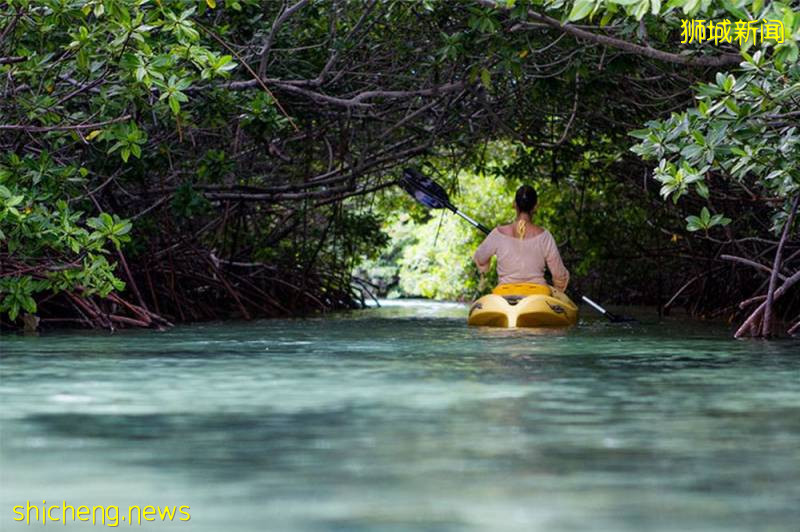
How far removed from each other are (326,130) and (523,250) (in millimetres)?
2996

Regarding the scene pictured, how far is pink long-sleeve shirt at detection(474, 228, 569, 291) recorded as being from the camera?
1139 centimetres

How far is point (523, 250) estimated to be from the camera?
37.3 ft

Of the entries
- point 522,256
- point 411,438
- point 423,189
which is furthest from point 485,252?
point 411,438

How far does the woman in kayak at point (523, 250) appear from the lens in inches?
448

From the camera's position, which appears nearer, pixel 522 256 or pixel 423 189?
pixel 522 256

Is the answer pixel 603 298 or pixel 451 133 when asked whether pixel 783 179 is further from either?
pixel 603 298

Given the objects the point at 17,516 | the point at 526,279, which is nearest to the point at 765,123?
the point at 526,279

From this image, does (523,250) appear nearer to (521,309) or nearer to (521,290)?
(521,290)

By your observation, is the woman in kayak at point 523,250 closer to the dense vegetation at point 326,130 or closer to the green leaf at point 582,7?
the dense vegetation at point 326,130

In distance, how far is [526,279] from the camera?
11.4 m

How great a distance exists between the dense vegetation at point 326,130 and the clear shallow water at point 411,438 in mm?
1348

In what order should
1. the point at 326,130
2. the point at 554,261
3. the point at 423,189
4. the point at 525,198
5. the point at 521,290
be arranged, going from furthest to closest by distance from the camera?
the point at 423,189
the point at 326,130
the point at 554,261
the point at 525,198
the point at 521,290

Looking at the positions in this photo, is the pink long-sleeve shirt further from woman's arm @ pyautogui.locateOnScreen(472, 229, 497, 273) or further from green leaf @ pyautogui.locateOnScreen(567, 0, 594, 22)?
green leaf @ pyautogui.locateOnScreen(567, 0, 594, 22)

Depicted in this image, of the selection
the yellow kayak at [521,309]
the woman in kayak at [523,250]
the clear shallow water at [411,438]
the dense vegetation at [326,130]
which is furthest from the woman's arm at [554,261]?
the clear shallow water at [411,438]
